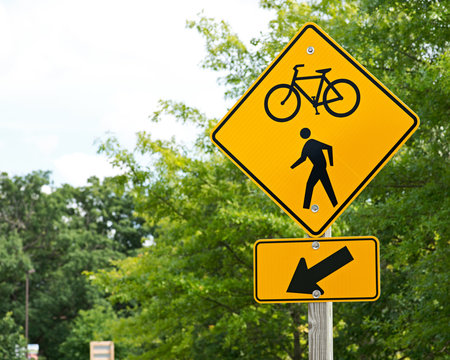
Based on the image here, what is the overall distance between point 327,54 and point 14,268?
5327 centimetres

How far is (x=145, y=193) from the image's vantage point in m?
13.4

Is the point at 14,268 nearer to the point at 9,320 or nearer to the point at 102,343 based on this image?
the point at 9,320

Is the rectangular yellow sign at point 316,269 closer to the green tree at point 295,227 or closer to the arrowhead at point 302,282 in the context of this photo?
the arrowhead at point 302,282

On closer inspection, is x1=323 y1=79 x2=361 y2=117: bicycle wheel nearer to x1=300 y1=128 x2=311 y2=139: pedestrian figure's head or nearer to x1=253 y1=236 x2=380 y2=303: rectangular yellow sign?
x1=300 y1=128 x2=311 y2=139: pedestrian figure's head

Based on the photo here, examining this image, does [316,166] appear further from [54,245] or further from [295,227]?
[54,245]

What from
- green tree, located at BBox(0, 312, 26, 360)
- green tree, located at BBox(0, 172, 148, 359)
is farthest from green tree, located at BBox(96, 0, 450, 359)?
green tree, located at BBox(0, 172, 148, 359)

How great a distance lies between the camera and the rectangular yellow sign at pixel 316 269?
9.93 ft

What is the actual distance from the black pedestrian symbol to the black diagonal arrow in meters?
0.22

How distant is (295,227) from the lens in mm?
11273

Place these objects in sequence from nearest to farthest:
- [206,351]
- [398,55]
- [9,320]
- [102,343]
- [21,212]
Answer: [398,55]
[206,351]
[102,343]
[9,320]
[21,212]

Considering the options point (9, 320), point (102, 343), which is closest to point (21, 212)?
point (9, 320)

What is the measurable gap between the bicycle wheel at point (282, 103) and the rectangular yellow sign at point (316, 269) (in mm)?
553

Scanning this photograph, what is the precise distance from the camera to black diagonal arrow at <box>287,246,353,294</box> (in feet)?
9.98

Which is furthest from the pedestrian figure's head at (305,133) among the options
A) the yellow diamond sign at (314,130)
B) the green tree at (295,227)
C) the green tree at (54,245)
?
the green tree at (54,245)
